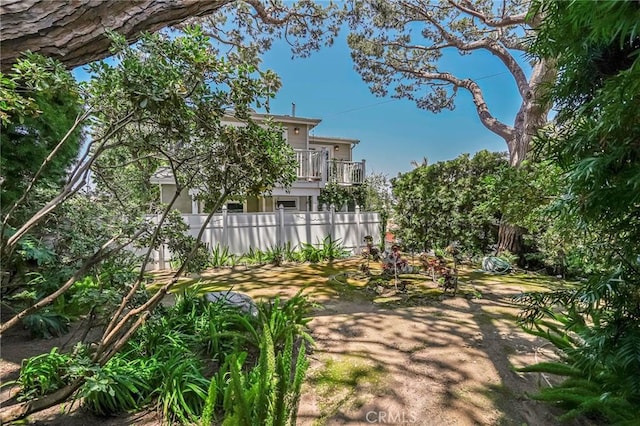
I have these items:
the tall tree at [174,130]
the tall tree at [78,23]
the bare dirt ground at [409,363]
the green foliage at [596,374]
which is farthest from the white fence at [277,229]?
the green foliage at [596,374]

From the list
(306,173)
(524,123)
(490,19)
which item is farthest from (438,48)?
(306,173)

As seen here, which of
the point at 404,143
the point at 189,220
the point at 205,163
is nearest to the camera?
the point at 205,163

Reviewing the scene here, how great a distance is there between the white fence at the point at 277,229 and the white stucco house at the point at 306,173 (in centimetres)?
124

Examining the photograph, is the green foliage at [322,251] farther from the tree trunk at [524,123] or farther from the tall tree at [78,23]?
the tall tree at [78,23]

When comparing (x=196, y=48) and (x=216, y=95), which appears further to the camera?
(x=216, y=95)

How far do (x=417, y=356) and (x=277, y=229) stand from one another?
599 centimetres

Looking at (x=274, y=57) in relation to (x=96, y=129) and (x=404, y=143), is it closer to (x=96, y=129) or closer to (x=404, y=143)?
(x=96, y=129)

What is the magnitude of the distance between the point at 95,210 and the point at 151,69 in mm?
2049

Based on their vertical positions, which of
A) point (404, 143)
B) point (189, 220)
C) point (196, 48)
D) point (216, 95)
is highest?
point (404, 143)

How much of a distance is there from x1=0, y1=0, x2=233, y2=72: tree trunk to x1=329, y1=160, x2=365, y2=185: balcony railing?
10143mm

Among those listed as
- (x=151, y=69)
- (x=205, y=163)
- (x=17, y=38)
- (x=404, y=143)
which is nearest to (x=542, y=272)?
(x=205, y=163)

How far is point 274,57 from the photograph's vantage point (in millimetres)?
9156
